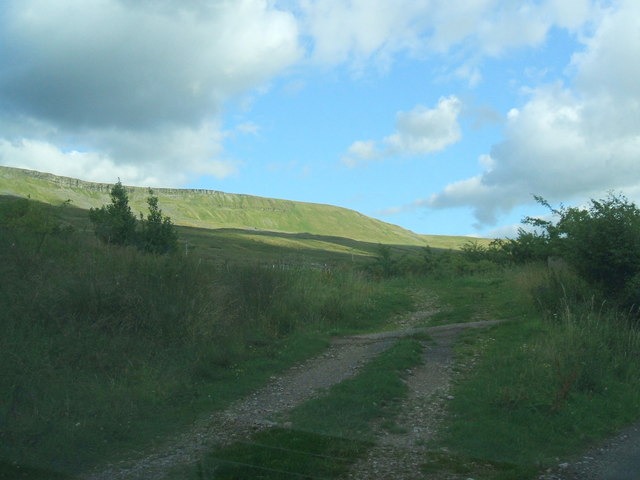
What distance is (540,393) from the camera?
8.69 m

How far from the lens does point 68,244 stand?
13727mm

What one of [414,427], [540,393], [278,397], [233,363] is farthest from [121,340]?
[540,393]

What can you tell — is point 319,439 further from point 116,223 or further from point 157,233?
point 157,233

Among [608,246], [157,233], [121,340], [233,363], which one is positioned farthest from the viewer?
[157,233]

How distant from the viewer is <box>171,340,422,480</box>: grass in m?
6.04

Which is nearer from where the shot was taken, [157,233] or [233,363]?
[233,363]

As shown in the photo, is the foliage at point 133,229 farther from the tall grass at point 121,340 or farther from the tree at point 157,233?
the tall grass at point 121,340

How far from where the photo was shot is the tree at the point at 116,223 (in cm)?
1967

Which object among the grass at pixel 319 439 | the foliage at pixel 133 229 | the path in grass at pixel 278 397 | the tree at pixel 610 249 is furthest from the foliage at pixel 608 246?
the foliage at pixel 133 229

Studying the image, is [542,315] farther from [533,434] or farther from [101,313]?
[101,313]

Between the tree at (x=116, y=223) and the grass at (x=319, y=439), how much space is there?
491 inches

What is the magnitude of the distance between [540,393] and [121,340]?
697 cm

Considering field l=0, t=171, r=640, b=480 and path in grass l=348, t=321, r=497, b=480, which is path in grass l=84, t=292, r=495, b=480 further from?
field l=0, t=171, r=640, b=480

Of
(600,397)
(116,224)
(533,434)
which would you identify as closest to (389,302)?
(116,224)
